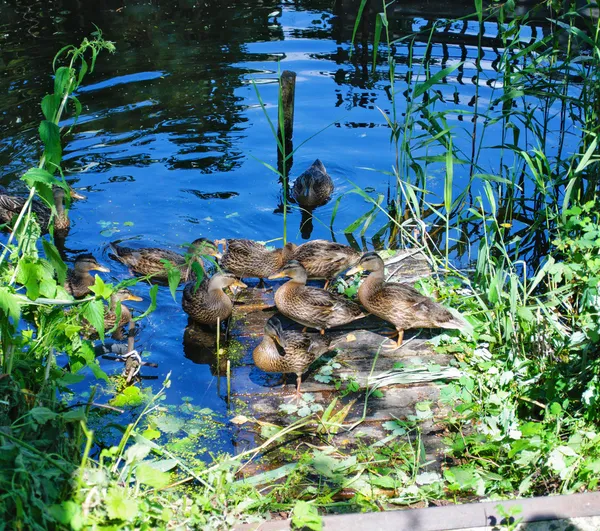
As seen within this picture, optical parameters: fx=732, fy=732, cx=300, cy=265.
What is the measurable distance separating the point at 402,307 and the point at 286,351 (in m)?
1.14

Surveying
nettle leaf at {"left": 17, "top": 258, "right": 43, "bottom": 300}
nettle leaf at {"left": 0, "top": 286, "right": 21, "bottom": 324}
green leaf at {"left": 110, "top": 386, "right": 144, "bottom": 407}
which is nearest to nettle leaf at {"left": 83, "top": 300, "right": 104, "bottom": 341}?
nettle leaf at {"left": 17, "top": 258, "right": 43, "bottom": 300}

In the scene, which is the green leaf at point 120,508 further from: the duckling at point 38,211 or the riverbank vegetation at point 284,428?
the duckling at point 38,211

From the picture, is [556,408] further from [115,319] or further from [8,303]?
[115,319]

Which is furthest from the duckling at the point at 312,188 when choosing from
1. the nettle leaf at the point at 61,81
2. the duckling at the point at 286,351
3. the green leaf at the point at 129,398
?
the nettle leaf at the point at 61,81

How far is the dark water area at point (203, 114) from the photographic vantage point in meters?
9.38

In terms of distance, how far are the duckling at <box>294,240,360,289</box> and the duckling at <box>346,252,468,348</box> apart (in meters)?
1.04

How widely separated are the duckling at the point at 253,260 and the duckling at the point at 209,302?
2.81ft

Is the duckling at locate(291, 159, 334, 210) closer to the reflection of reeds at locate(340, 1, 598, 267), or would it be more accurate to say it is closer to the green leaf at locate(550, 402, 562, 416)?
the reflection of reeds at locate(340, 1, 598, 267)

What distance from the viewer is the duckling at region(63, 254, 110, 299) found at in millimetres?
7688

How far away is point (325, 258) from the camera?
303 inches

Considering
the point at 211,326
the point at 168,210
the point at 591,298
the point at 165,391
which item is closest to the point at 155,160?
the point at 168,210

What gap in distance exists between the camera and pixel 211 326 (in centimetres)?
718

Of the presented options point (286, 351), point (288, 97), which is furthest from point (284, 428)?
point (288, 97)

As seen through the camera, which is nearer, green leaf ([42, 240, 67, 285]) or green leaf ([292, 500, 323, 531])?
green leaf ([292, 500, 323, 531])
